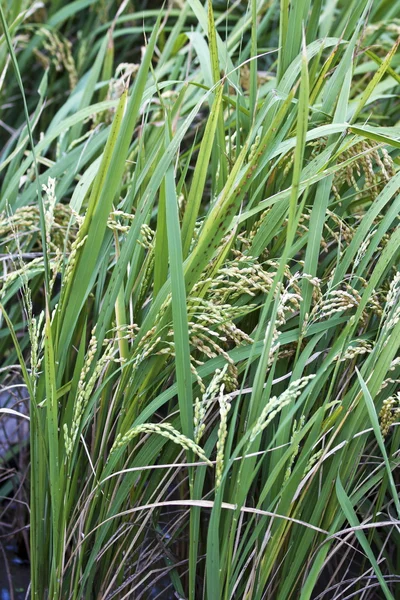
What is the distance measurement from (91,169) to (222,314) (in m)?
0.45

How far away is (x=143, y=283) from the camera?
42.1 inches

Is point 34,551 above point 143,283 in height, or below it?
below

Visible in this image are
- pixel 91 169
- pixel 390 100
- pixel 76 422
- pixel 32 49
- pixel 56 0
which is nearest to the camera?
pixel 76 422

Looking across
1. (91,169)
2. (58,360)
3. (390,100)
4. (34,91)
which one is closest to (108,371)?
(58,360)

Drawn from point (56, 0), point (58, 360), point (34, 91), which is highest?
point (56, 0)

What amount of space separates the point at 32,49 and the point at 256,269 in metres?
1.49

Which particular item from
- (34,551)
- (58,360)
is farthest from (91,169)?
(34,551)

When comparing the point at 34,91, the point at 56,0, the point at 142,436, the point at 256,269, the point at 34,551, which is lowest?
the point at 34,551

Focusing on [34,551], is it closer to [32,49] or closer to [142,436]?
[142,436]

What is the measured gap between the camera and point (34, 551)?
1040mm

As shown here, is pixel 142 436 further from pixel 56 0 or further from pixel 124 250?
pixel 56 0

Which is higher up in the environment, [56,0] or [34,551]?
[56,0]

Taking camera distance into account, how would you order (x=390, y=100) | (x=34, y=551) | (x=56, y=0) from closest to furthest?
(x=34, y=551) → (x=390, y=100) → (x=56, y=0)

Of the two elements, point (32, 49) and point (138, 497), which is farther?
point (32, 49)
